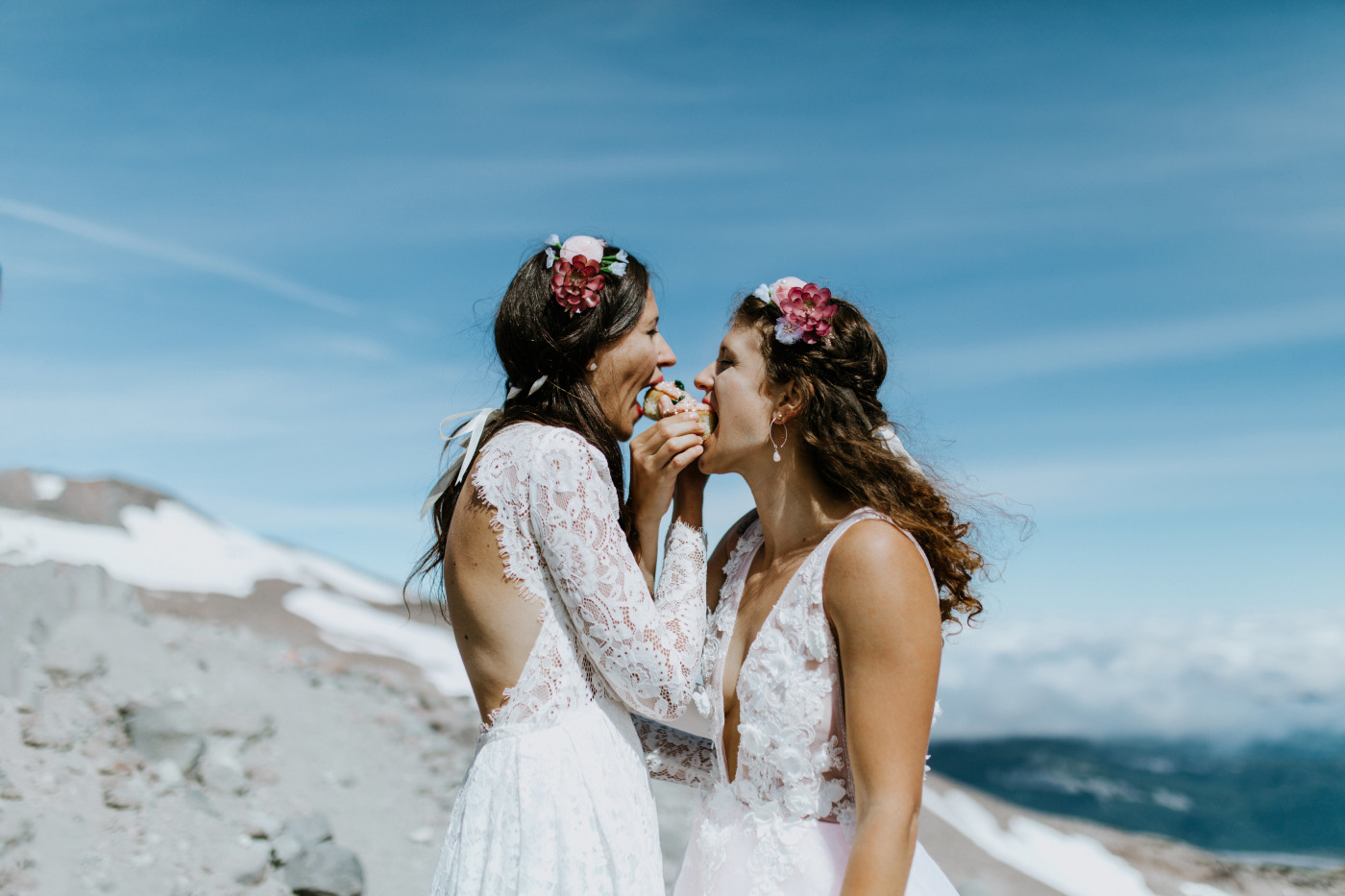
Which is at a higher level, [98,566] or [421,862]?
[98,566]

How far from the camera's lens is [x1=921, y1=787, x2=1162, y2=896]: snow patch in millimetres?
9344

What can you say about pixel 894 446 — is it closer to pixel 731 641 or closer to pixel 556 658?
pixel 731 641

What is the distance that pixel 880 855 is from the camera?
2541 mm

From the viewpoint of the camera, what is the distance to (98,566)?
8.89m

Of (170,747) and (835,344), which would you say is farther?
(170,747)

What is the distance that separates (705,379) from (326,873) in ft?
15.9

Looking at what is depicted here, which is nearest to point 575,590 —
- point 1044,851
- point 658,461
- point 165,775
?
point 658,461

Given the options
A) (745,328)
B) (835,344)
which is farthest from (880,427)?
(745,328)

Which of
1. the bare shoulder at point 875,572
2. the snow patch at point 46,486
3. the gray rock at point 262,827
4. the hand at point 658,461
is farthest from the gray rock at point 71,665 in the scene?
the snow patch at point 46,486

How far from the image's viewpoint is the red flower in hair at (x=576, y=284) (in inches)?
130

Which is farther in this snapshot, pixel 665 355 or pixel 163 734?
pixel 163 734

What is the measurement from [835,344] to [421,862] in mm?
6063

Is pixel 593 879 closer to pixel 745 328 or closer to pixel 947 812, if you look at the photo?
pixel 745 328

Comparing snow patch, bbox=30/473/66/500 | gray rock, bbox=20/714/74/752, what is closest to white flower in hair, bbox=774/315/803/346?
gray rock, bbox=20/714/74/752
